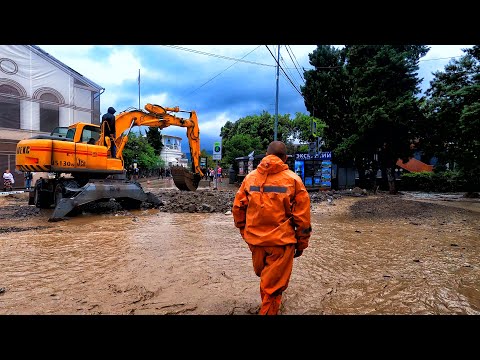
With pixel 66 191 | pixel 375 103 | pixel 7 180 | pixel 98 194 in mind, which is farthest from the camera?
pixel 7 180

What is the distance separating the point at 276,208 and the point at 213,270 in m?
2.44

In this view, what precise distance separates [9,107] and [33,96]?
1763mm

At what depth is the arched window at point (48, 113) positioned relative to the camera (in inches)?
894

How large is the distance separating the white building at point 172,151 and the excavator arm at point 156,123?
52.4m

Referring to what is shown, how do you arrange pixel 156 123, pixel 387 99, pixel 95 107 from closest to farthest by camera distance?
pixel 156 123, pixel 387 99, pixel 95 107

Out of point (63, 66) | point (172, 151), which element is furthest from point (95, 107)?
point (172, 151)

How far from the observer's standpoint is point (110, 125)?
34.4 feet

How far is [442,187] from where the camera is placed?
23.3 m

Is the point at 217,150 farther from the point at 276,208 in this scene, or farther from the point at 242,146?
the point at 242,146

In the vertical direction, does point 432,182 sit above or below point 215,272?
above

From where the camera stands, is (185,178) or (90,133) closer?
(90,133)

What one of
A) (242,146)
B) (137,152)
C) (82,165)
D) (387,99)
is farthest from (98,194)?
(242,146)

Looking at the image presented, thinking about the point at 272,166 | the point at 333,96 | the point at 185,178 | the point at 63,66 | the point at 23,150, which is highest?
the point at 63,66
